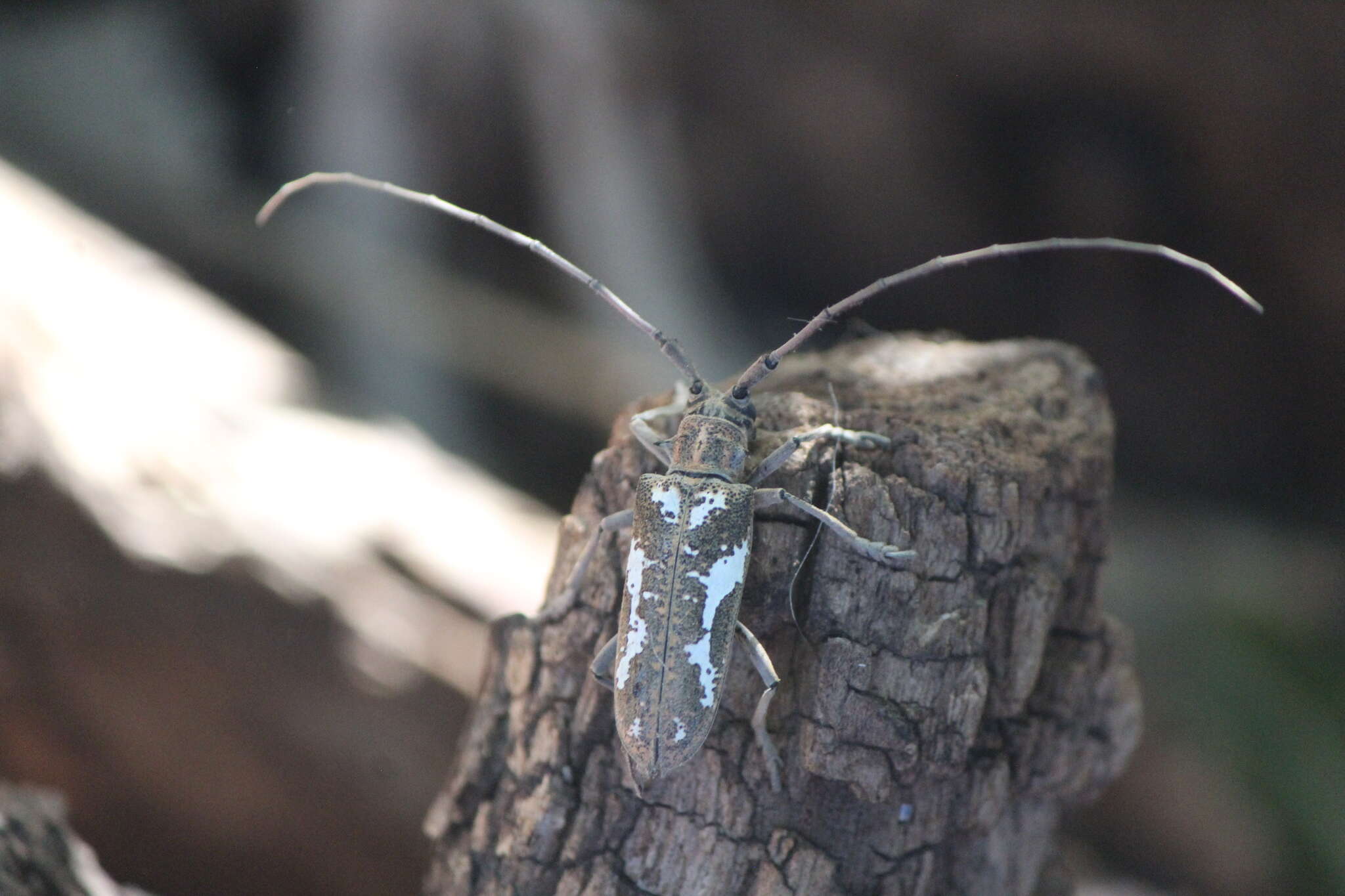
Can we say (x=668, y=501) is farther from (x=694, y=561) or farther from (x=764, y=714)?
(x=764, y=714)

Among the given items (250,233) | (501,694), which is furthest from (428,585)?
(250,233)

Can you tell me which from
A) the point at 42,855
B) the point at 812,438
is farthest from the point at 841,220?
the point at 42,855

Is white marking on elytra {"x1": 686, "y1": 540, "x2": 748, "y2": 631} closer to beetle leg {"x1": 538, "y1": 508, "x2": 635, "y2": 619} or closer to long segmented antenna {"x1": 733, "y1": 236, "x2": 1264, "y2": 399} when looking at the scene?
beetle leg {"x1": 538, "y1": 508, "x2": 635, "y2": 619}

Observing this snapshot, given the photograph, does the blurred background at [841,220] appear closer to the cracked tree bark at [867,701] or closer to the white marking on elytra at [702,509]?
the cracked tree bark at [867,701]

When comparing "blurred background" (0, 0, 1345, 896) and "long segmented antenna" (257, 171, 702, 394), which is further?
"blurred background" (0, 0, 1345, 896)

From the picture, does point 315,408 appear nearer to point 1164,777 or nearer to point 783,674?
point 783,674

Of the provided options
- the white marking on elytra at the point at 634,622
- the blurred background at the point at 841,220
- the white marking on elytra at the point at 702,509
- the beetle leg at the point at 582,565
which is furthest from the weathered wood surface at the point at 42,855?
the blurred background at the point at 841,220

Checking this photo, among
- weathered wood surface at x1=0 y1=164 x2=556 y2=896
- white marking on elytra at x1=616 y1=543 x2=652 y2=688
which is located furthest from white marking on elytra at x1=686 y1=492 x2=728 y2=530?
weathered wood surface at x1=0 y1=164 x2=556 y2=896
